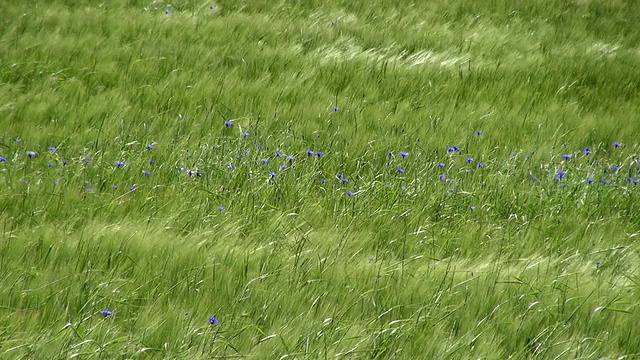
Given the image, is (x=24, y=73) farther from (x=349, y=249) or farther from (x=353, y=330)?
(x=353, y=330)

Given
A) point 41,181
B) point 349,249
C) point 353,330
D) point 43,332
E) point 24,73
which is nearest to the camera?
point 43,332

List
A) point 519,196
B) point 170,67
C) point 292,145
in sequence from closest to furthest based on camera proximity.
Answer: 1. point 519,196
2. point 292,145
3. point 170,67

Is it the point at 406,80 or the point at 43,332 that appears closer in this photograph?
the point at 43,332

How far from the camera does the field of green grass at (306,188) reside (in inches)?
107

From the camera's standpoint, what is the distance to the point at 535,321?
115 inches

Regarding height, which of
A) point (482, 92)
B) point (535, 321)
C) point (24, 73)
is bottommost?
point (482, 92)

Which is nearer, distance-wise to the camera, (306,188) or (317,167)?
(306,188)

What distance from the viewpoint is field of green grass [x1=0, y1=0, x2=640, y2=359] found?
273 cm

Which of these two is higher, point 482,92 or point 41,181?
point 41,181

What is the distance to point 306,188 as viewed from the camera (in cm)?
420

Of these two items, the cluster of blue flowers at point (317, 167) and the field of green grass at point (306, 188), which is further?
the cluster of blue flowers at point (317, 167)

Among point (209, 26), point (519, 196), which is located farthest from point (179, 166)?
point (209, 26)

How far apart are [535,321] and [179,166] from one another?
7.32ft

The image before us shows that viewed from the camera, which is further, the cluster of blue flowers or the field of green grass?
the cluster of blue flowers
